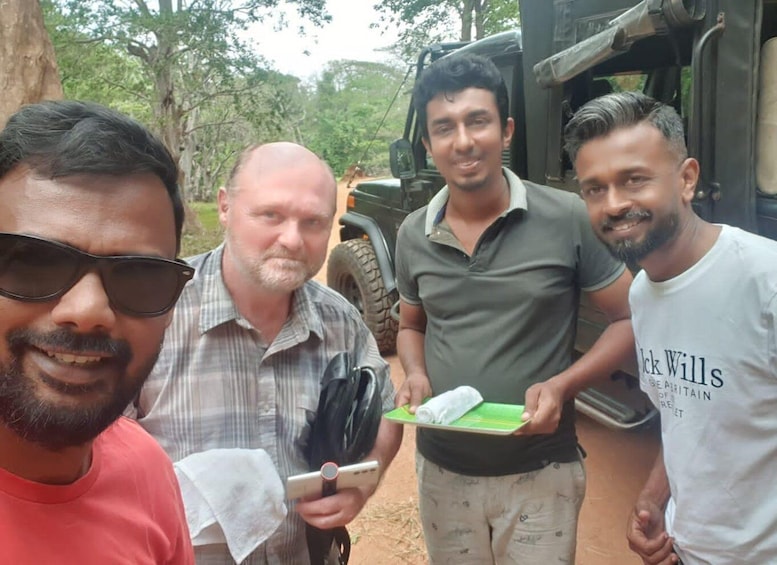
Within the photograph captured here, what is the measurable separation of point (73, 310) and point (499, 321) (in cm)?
127

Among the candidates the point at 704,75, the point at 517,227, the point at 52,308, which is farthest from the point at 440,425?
the point at 704,75

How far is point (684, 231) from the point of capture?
4.84 ft

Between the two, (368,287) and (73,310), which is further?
(368,287)

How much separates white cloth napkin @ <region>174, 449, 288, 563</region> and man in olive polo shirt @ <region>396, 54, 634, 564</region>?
0.61m

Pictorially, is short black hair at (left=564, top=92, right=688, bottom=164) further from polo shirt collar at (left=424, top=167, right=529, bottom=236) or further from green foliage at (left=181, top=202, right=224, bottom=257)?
green foliage at (left=181, top=202, right=224, bottom=257)

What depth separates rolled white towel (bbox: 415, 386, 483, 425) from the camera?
1.59 metres

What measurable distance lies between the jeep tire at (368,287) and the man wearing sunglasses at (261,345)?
3.49 m

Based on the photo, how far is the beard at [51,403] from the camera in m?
0.79

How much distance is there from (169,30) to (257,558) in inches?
406

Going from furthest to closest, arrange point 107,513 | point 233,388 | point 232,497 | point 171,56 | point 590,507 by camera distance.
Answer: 1. point 171,56
2. point 590,507
3. point 233,388
4. point 232,497
5. point 107,513

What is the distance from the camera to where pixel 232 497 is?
4.24 feet

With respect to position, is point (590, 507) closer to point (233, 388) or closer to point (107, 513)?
point (233, 388)

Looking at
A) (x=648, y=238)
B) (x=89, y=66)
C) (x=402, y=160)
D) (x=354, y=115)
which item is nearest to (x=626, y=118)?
(x=648, y=238)

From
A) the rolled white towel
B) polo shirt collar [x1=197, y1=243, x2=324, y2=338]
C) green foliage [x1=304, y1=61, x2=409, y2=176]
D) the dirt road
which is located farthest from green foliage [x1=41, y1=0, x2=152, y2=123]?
green foliage [x1=304, y1=61, x2=409, y2=176]
